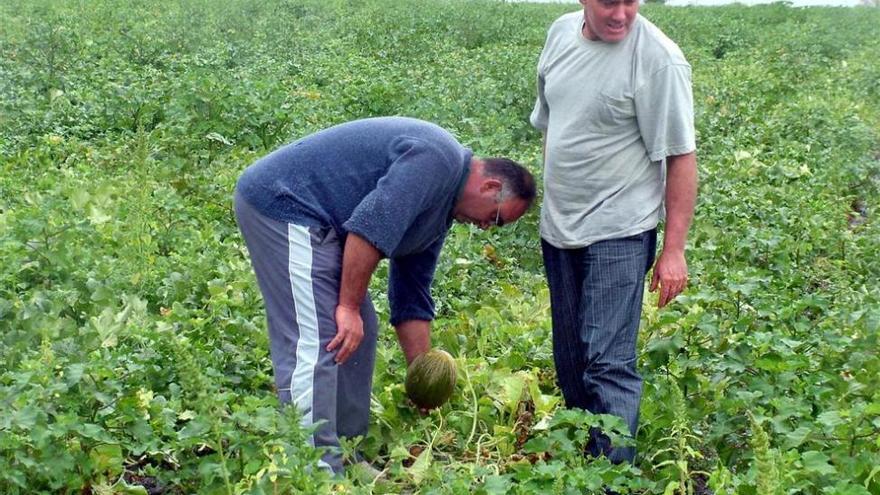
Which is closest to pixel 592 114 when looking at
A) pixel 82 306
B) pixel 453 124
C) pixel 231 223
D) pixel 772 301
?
pixel 772 301

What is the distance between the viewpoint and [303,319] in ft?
12.1

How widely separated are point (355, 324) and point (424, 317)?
61 cm

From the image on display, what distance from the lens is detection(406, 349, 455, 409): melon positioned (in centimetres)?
420

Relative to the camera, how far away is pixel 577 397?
4.25m

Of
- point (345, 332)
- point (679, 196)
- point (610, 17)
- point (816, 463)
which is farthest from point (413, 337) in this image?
point (816, 463)

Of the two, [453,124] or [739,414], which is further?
[453,124]

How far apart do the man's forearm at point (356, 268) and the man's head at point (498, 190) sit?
0.36 m

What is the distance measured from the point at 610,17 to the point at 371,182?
35.0 inches

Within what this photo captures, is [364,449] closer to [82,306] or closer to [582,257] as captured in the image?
[582,257]

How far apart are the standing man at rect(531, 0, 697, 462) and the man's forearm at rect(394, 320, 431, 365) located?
605mm

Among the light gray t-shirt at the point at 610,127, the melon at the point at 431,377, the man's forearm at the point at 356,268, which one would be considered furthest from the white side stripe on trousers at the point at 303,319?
the light gray t-shirt at the point at 610,127

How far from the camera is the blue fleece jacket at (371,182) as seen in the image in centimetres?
356

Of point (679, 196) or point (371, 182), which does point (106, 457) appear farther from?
point (679, 196)

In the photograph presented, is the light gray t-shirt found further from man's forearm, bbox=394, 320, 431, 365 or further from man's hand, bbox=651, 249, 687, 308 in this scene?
man's forearm, bbox=394, 320, 431, 365
